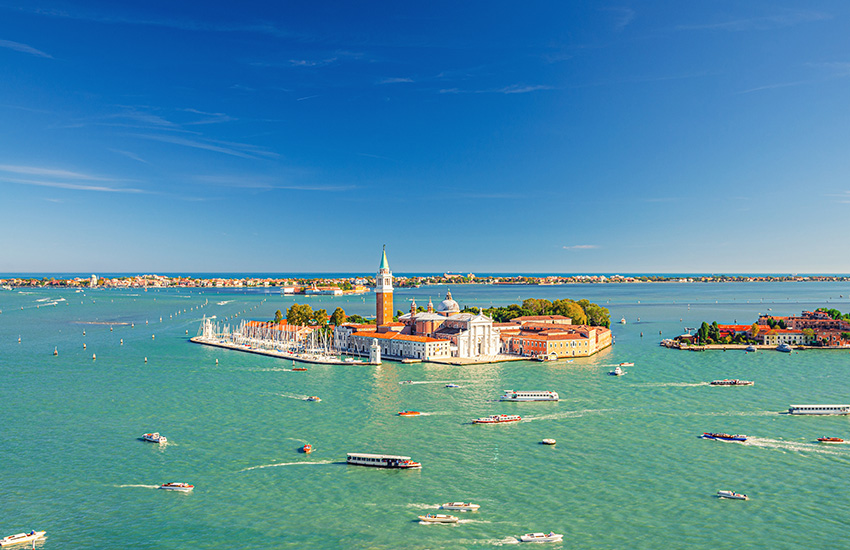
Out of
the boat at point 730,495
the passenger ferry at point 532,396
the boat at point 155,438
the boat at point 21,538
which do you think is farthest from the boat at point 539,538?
the passenger ferry at point 532,396

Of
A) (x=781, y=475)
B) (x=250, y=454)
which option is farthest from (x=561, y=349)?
(x=250, y=454)

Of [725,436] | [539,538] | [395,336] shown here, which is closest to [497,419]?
[725,436]

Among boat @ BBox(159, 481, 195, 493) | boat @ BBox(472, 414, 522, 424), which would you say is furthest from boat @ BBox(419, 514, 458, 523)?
boat @ BBox(472, 414, 522, 424)

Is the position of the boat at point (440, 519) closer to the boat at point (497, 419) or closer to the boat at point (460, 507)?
the boat at point (460, 507)

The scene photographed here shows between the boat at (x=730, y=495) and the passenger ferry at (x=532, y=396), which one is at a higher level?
the passenger ferry at (x=532, y=396)

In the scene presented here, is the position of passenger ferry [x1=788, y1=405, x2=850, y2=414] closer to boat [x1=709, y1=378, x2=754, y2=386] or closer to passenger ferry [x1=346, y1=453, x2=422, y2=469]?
boat [x1=709, y1=378, x2=754, y2=386]

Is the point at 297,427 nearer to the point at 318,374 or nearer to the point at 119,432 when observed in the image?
the point at 119,432

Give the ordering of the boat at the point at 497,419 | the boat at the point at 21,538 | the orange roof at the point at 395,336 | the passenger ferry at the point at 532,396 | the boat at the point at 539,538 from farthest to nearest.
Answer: the orange roof at the point at 395,336
the passenger ferry at the point at 532,396
the boat at the point at 497,419
the boat at the point at 539,538
the boat at the point at 21,538
